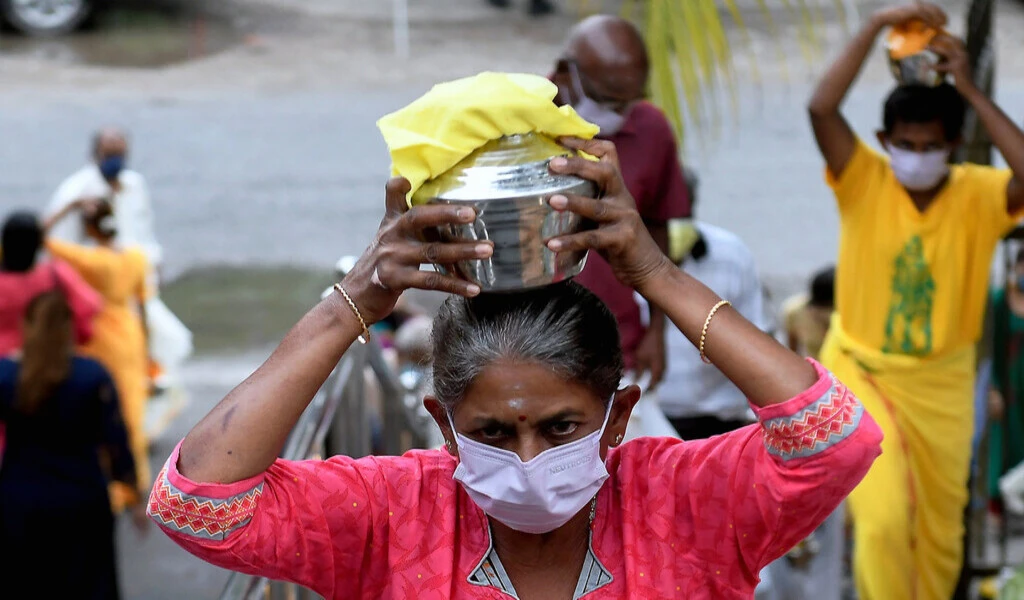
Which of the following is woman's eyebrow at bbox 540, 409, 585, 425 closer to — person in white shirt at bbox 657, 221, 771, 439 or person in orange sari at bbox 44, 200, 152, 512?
person in white shirt at bbox 657, 221, 771, 439

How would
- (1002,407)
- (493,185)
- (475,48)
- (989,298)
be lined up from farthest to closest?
(475,48) < (1002,407) < (989,298) < (493,185)

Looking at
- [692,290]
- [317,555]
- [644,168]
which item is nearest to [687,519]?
[692,290]

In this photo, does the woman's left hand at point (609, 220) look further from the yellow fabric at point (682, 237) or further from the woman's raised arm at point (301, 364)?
the yellow fabric at point (682, 237)

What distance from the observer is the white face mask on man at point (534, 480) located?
6.86 feet

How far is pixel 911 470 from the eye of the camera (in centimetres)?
444

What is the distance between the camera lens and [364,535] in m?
2.23

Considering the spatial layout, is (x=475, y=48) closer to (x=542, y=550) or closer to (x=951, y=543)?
(x=951, y=543)

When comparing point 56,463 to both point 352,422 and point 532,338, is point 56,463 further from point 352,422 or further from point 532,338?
point 532,338

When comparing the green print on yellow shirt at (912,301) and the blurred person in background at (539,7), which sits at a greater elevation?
the green print on yellow shirt at (912,301)

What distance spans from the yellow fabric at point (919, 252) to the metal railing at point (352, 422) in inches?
58.8

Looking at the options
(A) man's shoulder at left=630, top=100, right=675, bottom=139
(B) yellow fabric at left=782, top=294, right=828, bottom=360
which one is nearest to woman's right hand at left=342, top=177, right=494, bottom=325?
(A) man's shoulder at left=630, top=100, right=675, bottom=139

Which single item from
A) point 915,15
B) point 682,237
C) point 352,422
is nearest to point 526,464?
point 352,422

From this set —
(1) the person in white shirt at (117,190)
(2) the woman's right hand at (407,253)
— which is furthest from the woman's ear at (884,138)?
(1) the person in white shirt at (117,190)

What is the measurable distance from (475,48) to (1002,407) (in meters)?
12.5
